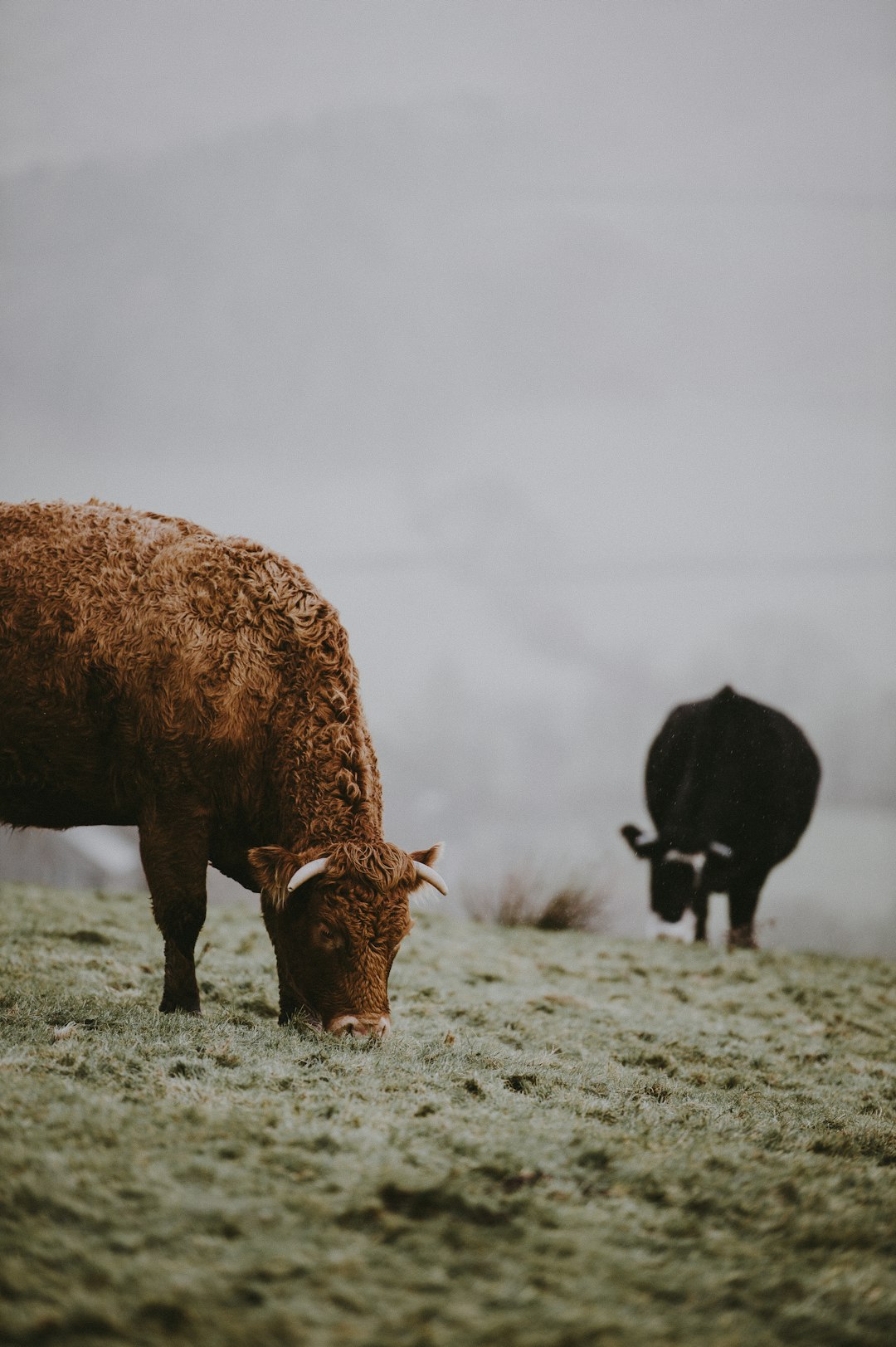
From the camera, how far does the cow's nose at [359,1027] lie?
4.50 m

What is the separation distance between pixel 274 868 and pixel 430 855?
809 mm

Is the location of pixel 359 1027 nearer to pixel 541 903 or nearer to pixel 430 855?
pixel 430 855

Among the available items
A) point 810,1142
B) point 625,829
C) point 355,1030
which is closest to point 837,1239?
point 810,1142

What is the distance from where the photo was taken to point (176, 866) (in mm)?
4766

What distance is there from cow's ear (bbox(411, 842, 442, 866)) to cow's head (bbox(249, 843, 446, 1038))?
328 mm

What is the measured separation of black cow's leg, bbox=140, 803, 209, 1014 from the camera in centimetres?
475

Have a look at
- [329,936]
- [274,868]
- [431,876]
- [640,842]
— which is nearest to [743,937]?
[640,842]

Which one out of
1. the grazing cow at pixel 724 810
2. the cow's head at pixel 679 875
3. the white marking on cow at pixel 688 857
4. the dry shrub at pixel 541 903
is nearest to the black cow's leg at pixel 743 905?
the grazing cow at pixel 724 810

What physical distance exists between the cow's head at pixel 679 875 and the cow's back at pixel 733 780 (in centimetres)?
12

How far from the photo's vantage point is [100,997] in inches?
200

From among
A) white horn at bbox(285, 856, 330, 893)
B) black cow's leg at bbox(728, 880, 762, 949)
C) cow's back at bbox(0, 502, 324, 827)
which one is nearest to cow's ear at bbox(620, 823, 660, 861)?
black cow's leg at bbox(728, 880, 762, 949)

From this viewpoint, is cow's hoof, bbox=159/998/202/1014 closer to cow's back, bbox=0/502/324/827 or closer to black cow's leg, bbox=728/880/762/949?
cow's back, bbox=0/502/324/827

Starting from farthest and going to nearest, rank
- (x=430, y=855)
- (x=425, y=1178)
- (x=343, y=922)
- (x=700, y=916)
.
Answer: (x=700, y=916)
(x=430, y=855)
(x=343, y=922)
(x=425, y=1178)

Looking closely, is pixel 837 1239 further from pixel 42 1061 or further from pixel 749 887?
pixel 749 887
